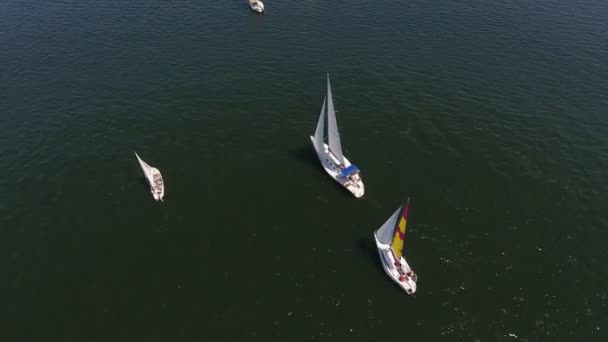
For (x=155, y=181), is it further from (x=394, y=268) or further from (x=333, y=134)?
(x=394, y=268)

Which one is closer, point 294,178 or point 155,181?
point 155,181

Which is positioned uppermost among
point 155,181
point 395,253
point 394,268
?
point 395,253

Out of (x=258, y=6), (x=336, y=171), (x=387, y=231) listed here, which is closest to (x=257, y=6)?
(x=258, y=6)

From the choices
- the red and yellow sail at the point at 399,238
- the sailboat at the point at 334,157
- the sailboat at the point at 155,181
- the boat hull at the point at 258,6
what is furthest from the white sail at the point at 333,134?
the boat hull at the point at 258,6

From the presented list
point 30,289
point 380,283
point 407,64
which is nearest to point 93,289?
point 30,289

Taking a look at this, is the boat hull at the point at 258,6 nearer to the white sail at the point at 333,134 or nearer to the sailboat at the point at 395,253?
the white sail at the point at 333,134

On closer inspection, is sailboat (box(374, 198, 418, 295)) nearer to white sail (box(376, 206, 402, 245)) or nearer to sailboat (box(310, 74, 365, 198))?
white sail (box(376, 206, 402, 245))

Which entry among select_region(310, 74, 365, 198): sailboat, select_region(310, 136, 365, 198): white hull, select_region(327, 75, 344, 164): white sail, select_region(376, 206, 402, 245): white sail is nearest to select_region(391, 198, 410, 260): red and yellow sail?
select_region(376, 206, 402, 245): white sail
